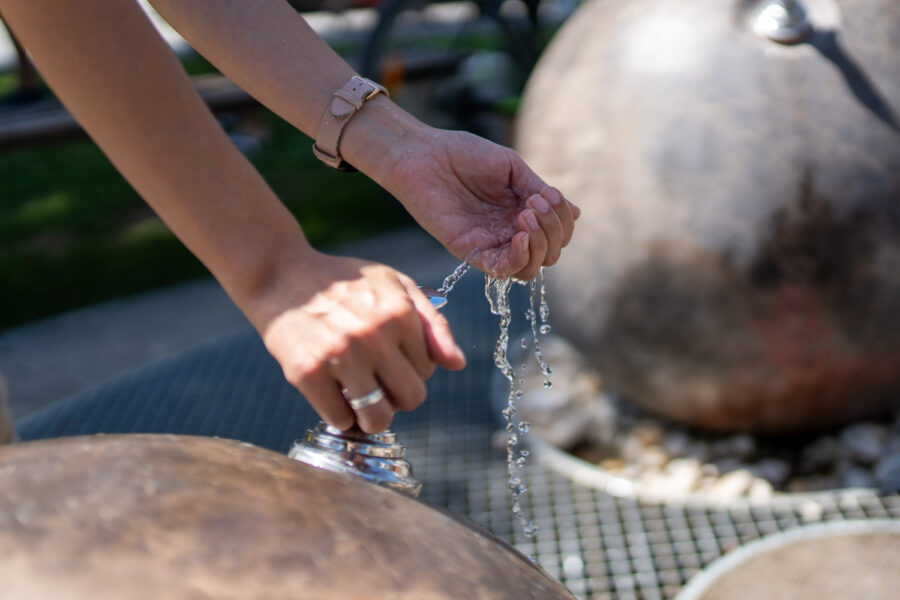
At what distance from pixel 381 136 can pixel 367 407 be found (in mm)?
447

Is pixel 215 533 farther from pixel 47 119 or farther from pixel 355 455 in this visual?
pixel 47 119

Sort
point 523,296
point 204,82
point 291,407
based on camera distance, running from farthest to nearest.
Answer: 1. point 204,82
2. point 523,296
3. point 291,407

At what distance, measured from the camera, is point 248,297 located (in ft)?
4.06

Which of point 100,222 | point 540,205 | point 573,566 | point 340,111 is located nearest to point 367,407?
point 540,205

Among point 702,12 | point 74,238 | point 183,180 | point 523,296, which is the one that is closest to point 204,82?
point 74,238

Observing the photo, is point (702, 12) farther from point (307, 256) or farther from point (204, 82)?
point (204, 82)

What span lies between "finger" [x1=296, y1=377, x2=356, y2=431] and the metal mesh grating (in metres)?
1.47

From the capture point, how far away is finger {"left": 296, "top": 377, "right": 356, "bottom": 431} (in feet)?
3.60

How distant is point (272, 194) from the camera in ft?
4.30

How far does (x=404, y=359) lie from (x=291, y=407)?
7.99 ft

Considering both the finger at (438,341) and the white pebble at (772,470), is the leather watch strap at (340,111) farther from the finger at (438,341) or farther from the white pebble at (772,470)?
the white pebble at (772,470)

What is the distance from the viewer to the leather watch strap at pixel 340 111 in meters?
1.32

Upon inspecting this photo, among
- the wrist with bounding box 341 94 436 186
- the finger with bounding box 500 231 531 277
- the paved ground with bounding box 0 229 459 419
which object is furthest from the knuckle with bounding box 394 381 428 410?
the paved ground with bounding box 0 229 459 419

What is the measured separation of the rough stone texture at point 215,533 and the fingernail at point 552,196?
44cm
